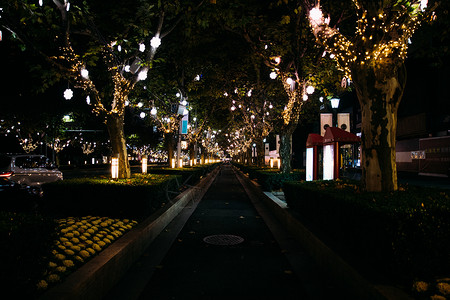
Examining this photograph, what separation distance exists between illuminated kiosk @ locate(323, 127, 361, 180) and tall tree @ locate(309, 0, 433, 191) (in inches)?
229

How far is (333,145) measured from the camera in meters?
12.8

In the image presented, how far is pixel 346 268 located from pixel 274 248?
253cm

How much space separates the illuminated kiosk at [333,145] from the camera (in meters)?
12.5

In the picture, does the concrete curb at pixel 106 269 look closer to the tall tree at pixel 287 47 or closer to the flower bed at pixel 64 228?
the flower bed at pixel 64 228

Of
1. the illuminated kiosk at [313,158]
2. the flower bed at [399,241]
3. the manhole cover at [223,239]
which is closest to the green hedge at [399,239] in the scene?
the flower bed at [399,241]

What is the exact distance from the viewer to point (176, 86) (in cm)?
2398

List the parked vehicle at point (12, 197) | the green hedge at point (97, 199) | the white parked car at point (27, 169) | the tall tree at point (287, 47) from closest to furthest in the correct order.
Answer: the green hedge at point (97, 199), the parked vehicle at point (12, 197), the white parked car at point (27, 169), the tall tree at point (287, 47)

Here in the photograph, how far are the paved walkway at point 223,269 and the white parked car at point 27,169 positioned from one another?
793cm

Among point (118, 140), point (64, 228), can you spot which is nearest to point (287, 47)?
A: point (118, 140)

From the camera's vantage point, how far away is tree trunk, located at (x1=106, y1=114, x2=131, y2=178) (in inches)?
462

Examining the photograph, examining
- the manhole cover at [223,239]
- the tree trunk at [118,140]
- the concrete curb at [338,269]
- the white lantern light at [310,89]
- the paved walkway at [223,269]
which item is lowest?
the paved walkway at [223,269]

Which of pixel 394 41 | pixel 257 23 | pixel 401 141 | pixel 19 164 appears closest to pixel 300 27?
pixel 257 23

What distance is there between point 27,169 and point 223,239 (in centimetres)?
1008

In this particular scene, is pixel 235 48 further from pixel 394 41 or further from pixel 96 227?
pixel 96 227
